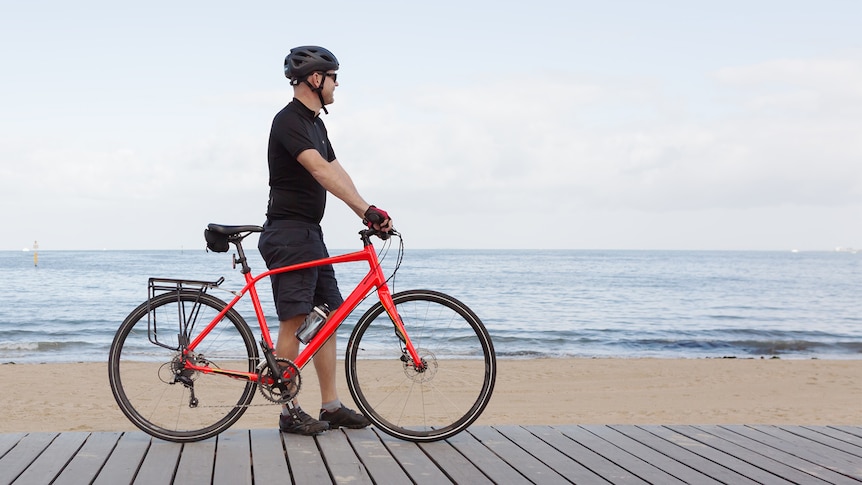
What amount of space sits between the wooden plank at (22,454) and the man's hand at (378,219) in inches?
66.6

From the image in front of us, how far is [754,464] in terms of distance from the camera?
11.3 feet

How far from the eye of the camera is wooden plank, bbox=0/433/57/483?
3.10 m

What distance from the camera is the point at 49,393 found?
9656mm

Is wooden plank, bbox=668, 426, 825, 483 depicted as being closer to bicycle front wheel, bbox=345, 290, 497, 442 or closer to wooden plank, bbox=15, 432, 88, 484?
bicycle front wheel, bbox=345, 290, 497, 442

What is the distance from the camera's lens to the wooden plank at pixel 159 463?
120 inches

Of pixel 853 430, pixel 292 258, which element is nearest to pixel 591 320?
pixel 853 430

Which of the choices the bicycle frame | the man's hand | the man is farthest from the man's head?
the bicycle frame

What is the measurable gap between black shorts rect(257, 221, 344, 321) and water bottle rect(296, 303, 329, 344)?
38 mm

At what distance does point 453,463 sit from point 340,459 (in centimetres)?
47

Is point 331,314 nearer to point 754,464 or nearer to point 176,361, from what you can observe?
point 176,361

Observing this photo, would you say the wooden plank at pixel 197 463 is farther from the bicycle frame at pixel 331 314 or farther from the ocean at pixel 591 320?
the ocean at pixel 591 320

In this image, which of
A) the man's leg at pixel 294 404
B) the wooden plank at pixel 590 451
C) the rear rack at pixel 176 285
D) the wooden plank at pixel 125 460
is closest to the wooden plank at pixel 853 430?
the wooden plank at pixel 590 451

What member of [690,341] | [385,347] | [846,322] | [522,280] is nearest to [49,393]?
[385,347]

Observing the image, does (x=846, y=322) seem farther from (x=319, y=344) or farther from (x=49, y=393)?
(x=319, y=344)
